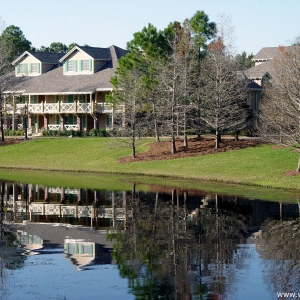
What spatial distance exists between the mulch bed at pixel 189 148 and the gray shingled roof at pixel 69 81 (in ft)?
52.1

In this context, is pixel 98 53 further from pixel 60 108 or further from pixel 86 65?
pixel 60 108

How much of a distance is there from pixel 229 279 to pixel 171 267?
205 cm

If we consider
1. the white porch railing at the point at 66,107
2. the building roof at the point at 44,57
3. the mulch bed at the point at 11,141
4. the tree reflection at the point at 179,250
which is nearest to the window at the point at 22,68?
the building roof at the point at 44,57

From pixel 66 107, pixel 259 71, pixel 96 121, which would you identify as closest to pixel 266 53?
pixel 259 71

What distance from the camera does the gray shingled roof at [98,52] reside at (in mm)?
74625

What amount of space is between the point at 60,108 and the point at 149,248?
50260 millimetres

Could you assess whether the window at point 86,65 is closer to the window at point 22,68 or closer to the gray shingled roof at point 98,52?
the gray shingled roof at point 98,52

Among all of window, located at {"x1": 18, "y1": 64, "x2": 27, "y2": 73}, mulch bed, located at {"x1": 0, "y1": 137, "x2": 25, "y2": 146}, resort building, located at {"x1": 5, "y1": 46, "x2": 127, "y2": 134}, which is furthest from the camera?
window, located at {"x1": 18, "y1": 64, "x2": 27, "y2": 73}

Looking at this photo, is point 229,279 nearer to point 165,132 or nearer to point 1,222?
point 1,222

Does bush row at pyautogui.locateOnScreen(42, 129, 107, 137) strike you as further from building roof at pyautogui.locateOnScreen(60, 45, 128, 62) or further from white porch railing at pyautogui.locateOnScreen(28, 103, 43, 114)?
building roof at pyautogui.locateOnScreen(60, 45, 128, 62)

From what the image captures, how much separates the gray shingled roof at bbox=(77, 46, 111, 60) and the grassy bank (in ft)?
45.6

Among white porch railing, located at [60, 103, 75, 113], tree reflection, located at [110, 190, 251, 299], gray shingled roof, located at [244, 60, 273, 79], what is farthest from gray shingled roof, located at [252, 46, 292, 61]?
tree reflection, located at [110, 190, 251, 299]

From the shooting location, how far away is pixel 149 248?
2297 cm

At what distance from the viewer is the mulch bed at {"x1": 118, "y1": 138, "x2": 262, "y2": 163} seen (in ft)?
171
